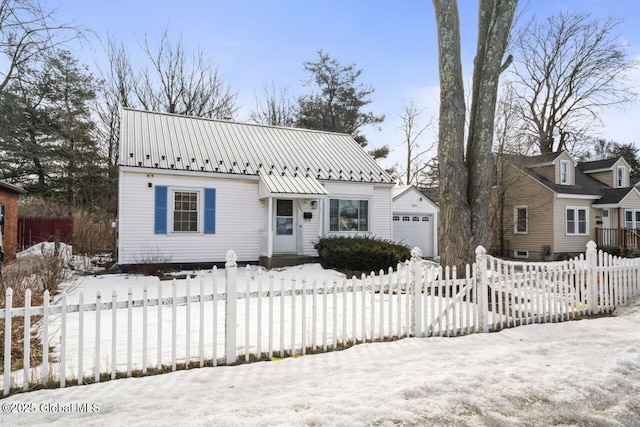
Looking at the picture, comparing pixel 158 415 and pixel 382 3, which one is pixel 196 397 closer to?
pixel 158 415

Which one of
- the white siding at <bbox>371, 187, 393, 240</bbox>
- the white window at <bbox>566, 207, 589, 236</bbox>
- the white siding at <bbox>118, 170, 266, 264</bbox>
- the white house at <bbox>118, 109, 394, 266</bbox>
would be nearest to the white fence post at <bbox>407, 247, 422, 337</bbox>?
the white house at <bbox>118, 109, 394, 266</bbox>

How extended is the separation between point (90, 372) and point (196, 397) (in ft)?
4.68

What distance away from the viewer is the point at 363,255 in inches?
478

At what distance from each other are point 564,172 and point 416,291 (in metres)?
20.3

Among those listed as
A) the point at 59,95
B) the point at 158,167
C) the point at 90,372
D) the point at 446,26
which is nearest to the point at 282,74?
the point at 59,95

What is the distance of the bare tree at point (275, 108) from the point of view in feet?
91.6

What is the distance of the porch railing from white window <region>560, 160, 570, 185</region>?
2965 millimetres

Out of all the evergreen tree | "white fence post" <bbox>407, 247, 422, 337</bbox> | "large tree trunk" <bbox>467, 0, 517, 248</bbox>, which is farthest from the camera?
the evergreen tree

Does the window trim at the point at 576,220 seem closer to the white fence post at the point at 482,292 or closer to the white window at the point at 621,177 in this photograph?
the white window at the point at 621,177

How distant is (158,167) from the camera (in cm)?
1202

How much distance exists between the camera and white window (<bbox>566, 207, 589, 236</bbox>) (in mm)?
20234

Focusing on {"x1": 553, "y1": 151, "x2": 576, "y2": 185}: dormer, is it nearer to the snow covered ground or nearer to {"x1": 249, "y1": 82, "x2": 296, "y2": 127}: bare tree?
{"x1": 249, "y1": 82, "x2": 296, "y2": 127}: bare tree

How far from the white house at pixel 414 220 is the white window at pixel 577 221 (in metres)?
7.97

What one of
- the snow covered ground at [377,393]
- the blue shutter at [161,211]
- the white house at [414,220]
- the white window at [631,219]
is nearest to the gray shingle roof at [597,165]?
the white window at [631,219]
